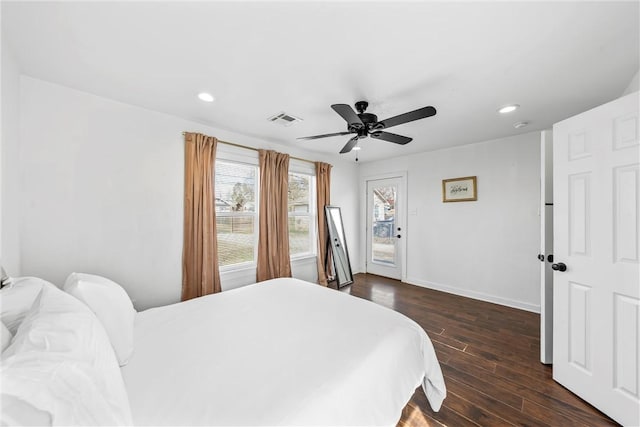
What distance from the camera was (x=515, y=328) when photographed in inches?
107

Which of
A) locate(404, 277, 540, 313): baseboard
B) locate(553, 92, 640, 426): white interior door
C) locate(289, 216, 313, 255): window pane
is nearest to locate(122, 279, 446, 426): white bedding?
locate(553, 92, 640, 426): white interior door

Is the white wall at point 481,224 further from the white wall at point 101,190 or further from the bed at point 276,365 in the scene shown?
the white wall at point 101,190

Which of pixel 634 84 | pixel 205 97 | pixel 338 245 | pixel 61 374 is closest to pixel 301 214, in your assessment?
pixel 338 245

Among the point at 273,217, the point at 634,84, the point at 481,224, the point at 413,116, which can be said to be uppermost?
the point at 634,84

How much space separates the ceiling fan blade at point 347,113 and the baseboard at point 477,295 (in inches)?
128

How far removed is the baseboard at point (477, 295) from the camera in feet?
10.6

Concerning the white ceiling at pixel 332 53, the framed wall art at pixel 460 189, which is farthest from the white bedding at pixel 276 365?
the framed wall art at pixel 460 189

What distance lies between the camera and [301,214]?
4.12m

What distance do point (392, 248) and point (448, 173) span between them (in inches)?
67.2

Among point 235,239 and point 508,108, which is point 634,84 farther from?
point 235,239

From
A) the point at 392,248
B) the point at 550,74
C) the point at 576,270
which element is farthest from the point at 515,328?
the point at 550,74

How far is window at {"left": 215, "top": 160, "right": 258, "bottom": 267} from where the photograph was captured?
10.3 ft

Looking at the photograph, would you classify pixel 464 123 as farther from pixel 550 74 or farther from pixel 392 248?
pixel 392 248

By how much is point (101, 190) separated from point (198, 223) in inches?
35.0
